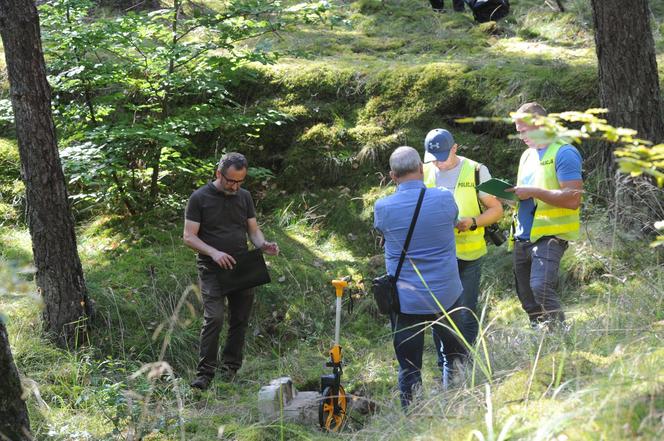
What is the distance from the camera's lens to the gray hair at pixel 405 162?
16.4 feet

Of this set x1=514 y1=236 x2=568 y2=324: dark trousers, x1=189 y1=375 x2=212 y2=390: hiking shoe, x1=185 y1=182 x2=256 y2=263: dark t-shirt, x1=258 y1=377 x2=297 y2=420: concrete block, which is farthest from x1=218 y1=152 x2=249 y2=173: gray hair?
x1=514 y1=236 x2=568 y2=324: dark trousers

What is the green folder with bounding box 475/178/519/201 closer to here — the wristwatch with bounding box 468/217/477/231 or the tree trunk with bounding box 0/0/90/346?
the wristwatch with bounding box 468/217/477/231

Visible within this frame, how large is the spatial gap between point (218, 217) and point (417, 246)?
2.25 metres

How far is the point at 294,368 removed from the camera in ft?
22.4

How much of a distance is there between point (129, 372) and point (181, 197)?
3.21m

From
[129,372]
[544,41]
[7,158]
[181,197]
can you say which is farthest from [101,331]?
[544,41]

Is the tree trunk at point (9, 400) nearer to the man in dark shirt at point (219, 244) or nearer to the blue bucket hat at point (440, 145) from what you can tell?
the man in dark shirt at point (219, 244)

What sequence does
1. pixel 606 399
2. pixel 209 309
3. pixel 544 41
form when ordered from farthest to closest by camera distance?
pixel 544 41 → pixel 209 309 → pixel 606 399

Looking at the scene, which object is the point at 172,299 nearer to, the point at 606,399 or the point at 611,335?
the point at 611,335

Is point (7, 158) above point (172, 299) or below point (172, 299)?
above

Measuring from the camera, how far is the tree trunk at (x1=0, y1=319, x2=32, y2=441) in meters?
4.11

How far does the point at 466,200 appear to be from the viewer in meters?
5.89

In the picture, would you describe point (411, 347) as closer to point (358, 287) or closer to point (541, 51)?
point (358, 287)

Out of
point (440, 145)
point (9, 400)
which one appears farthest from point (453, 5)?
point (9, 400)
